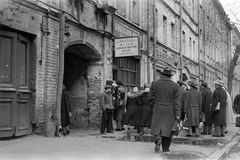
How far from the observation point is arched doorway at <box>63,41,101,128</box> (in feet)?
43.3

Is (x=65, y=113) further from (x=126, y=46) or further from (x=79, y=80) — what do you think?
(x=126, y=46)

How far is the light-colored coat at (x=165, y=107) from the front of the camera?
7.56 meters

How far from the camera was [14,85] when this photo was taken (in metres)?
8.82

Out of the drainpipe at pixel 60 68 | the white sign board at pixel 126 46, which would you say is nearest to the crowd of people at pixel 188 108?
the white sign board at pixel 126 46

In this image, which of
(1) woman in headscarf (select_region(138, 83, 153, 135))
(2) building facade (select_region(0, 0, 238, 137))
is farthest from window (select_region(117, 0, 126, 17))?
(1) woman in headscarf (select_region(138, 83, 153, 135))

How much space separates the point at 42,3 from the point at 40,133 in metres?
3.62

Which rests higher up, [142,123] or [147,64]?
[147,64]

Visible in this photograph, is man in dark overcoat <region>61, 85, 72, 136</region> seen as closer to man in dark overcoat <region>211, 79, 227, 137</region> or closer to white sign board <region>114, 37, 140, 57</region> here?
white sign board <region>114, 37, 140, 57</region>

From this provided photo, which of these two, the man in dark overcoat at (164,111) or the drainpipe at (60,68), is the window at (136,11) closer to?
the drainpipe at (60,68)

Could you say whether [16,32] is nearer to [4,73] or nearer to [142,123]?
[4,73]

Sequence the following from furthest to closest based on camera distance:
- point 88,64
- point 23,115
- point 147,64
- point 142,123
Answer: point 147,64 < point 88,64 < point 142,123 < point 23,115

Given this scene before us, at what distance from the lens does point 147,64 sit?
17.6m

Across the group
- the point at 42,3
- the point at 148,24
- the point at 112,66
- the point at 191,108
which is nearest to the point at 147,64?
the point at 148,24

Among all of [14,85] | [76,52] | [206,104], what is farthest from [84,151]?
[206,104]
